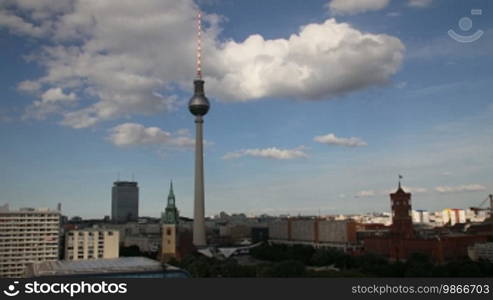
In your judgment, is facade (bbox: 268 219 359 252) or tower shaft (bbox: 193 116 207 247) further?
facade (bbox: 268 219 359 252)

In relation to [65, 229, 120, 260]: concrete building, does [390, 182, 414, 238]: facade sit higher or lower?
higher

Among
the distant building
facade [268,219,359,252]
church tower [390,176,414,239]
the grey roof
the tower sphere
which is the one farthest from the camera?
facade [268,219,359,252]

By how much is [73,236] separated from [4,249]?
841cm

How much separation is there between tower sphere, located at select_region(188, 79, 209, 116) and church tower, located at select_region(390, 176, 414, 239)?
35.4 metres

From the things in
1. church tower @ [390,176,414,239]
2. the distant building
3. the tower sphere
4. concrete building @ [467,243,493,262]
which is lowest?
concrete building @ [467,243,493,262]

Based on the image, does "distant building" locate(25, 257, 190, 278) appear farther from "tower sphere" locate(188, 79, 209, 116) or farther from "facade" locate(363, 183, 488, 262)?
"tower sphere" locate(188, 79, 209, 116)

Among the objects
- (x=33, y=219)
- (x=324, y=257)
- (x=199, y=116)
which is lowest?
(x=324, y=257)

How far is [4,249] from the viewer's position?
48.9 m

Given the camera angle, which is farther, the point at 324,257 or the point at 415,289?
the point at 324,257

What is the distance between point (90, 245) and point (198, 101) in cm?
3529

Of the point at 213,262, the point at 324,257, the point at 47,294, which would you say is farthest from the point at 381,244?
the point at 47,294

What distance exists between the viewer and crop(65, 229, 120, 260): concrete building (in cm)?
5594

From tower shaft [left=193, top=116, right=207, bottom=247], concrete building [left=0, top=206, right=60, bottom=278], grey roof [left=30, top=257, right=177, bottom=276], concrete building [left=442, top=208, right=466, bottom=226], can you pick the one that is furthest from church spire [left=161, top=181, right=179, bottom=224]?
concrete building [left=442, top=208, right=466, bottom=226]

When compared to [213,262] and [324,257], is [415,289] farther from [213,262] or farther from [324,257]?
[324,257]
